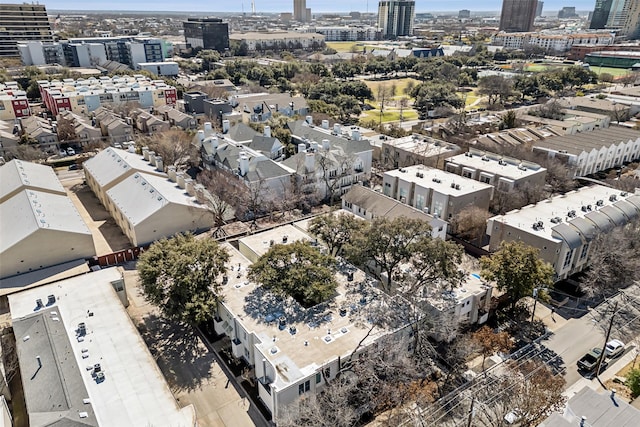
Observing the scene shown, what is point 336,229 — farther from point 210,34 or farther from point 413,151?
point 210,34

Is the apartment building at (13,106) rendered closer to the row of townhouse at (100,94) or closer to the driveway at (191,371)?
the row of townhouse at (100,94)

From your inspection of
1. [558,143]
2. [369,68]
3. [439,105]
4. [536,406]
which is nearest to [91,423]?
[536,406]

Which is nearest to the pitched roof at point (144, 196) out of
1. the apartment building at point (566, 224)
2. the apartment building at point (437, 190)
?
the apartment building at point (437, 190)

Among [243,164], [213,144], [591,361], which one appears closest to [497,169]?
[591,361]

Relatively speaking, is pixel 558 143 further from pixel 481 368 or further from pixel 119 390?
pixel 119 390

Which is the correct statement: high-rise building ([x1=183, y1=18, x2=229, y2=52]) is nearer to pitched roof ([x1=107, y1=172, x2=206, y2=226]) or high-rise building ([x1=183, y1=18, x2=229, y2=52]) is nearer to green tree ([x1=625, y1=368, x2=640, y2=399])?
pitched roof ([x1=107, y1=172, x2=206, y2=226])

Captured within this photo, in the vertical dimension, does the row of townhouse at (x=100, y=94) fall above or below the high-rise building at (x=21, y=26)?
below
